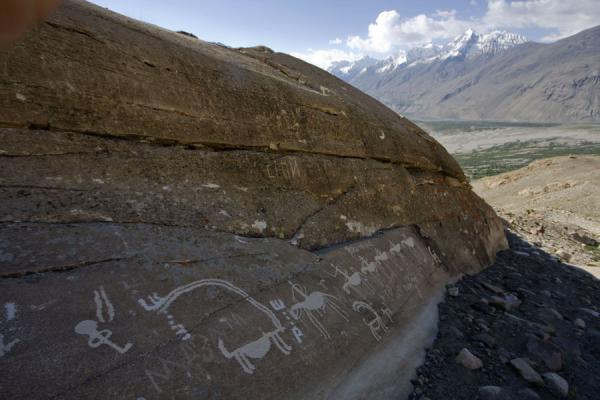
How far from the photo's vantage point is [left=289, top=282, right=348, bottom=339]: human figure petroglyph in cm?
387

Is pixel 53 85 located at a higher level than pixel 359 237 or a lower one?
higher

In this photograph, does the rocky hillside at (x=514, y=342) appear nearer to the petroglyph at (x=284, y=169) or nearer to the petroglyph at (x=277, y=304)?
the petroglyph at (x=277, y=304)

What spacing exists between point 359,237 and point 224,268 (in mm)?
2426

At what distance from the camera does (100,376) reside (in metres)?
2.57

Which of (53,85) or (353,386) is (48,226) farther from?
(353,386)

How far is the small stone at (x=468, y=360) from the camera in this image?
439 centimetres

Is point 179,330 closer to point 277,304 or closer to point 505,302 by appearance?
point 277,304

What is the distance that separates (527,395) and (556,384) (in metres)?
0.51

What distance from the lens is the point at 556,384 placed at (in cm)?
424

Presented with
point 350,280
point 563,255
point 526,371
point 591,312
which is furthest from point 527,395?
point 563,255

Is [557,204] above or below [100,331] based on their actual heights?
below

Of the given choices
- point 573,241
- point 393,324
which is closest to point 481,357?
point 393,324

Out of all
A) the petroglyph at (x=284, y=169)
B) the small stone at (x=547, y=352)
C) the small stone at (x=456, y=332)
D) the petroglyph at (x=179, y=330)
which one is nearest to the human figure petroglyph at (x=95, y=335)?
the petroglyph at (x=179, y=330)

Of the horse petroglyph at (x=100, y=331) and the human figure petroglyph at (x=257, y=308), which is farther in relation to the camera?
the human figure petroglyph at (x=257, y=308)
